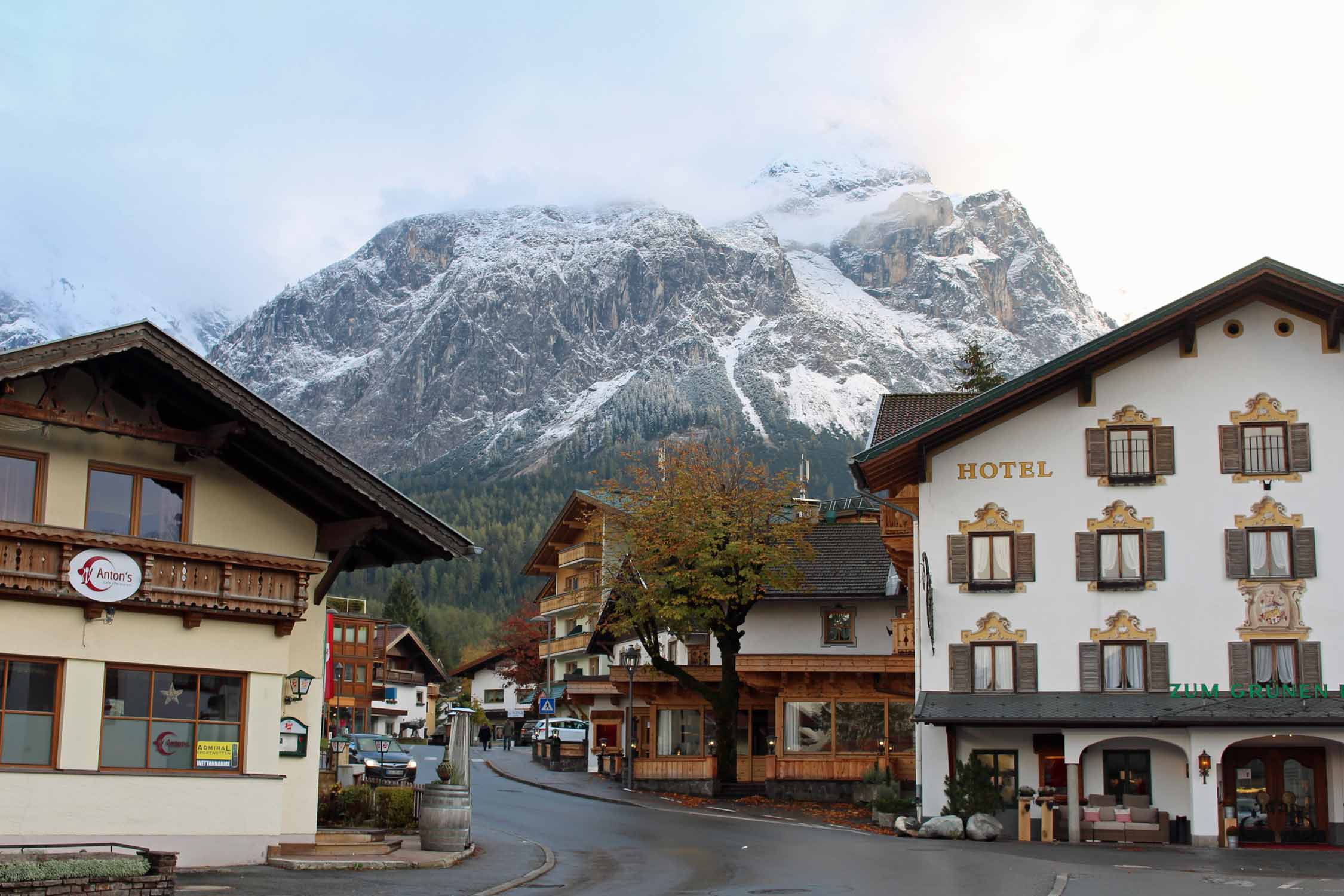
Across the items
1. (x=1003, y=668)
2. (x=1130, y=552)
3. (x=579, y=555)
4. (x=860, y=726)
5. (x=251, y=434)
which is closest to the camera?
A: (x=251, y=434)

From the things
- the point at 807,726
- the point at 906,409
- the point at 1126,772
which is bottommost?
the point at 1126,772

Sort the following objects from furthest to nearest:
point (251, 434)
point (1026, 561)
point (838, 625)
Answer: point (838, 625)
point (1026, 561)
point (251, 434)

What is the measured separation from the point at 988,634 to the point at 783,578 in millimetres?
9819

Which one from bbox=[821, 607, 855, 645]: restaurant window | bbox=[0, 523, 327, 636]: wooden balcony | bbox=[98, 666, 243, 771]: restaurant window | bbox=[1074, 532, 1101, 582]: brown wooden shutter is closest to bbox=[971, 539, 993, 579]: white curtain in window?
bbox=[1074, 532, 1101, 582]: brown wooden shutter

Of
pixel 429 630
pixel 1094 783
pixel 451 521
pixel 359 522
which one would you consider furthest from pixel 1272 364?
pixel 451 521

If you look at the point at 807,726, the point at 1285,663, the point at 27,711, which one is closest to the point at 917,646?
the point at 1285,663

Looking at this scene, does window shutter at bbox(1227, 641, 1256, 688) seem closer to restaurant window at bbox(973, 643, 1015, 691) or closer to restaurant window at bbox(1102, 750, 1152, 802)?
restaurant window at bbox(1102, 750, 1152, 802)

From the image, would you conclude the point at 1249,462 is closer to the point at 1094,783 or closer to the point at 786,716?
the point at 1094,783

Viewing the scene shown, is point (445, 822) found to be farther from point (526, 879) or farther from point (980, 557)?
point (980, 557)

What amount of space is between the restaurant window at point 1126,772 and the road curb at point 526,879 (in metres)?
14.3

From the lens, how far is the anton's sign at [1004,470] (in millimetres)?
37000

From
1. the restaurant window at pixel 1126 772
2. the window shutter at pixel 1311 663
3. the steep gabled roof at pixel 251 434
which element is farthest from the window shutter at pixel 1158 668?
the steep gabled roof at pixel 251 434

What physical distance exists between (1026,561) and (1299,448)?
667 cm

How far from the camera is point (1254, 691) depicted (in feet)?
115
